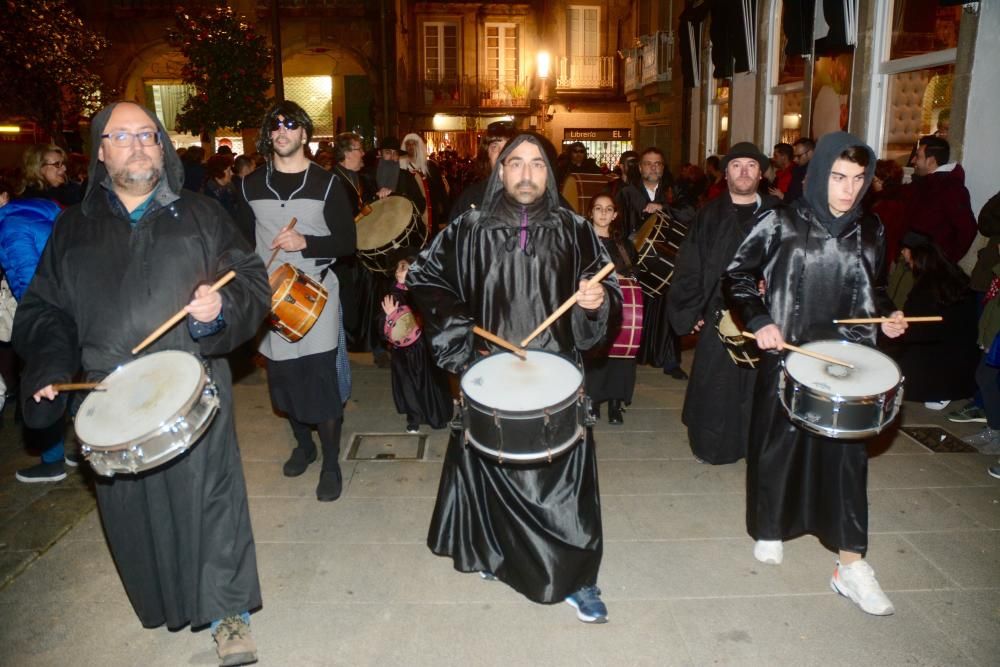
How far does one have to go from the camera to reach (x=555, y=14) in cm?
2892

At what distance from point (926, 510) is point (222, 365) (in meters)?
4.06

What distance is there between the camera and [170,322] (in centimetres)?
272

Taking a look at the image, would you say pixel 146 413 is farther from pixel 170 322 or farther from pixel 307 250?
pixel 307 250

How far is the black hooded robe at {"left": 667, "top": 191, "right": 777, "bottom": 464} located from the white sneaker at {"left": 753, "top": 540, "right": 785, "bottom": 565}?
1.26 meters

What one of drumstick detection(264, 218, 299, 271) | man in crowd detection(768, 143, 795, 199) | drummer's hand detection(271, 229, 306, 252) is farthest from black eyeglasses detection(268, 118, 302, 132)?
man in crowd detection(768, 143, 795, 199)

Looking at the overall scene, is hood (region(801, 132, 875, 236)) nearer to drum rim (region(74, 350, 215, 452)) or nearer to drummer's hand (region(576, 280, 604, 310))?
drummer's hand (region(576, 280, 604, 310))

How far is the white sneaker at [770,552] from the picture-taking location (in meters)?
3.85

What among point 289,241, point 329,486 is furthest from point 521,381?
point 329,486

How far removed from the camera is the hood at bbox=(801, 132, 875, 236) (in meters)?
3.40

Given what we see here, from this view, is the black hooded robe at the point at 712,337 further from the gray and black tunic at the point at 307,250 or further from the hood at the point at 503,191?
the gray and black tunic at the point at 307,250

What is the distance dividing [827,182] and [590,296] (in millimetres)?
1275

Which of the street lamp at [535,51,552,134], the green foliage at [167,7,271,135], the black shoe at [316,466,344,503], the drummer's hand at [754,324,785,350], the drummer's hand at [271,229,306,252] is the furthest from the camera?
the street lamp at [535,51,552,134]

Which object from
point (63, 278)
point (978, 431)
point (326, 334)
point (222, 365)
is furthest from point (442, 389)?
point (978, 431)

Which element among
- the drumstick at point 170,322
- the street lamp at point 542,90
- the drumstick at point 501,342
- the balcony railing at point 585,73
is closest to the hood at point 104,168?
the drumstick at point 170,322
